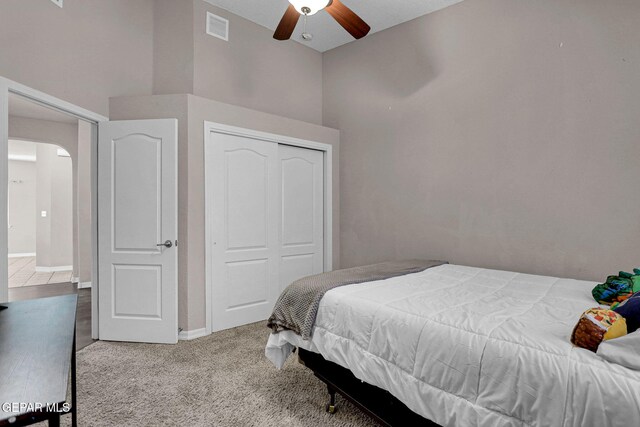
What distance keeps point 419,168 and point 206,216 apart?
7.55 ft

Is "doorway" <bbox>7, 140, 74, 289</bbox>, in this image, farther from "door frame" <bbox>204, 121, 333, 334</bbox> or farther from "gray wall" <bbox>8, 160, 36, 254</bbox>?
"door frame" <bbox>204, 121, 333, 334</bbox>

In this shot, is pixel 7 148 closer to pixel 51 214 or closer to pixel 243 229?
pixel 243 229

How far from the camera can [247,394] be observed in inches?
86.8

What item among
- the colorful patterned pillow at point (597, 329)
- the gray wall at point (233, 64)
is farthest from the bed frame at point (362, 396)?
the gray wall at point (233, 64)

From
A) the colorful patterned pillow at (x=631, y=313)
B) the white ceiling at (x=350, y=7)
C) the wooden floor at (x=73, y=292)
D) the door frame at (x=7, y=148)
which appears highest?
the white ceiling at (x=350, y=7)

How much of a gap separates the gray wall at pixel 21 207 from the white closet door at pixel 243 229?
8534 millimetres

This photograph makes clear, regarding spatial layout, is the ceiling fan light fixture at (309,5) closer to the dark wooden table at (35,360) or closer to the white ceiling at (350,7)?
the white ceiling at (350,7)

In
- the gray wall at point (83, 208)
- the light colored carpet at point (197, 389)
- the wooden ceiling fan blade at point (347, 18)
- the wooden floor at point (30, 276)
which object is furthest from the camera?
the wooden floor at point (30, 276)

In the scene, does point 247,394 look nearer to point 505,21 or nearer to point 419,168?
point 419,168

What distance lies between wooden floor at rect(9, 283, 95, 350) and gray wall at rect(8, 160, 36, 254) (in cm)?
470

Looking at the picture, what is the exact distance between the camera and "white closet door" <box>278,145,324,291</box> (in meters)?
3.96

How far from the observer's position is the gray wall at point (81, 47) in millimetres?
2221

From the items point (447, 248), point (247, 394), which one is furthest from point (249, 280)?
point (447, 248)

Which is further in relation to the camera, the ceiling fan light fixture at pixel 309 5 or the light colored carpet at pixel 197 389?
the ceiling fan light fixture at pixel 309 5
